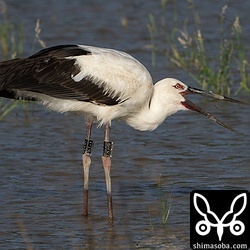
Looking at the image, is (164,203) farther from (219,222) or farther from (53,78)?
(53,78)

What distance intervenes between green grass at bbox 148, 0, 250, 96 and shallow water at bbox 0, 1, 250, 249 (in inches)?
10.6

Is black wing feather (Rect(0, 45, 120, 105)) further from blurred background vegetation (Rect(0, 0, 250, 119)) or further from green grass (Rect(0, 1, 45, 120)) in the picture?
green grass (Rect(0, 1, 45, 120))

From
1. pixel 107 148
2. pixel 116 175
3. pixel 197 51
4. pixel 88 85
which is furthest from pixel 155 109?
pixel 197 51

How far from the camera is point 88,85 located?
789 cm

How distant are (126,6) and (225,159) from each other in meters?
8.18

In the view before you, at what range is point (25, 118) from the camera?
36.2ft

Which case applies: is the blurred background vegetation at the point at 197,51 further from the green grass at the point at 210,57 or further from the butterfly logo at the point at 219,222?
the butterfly logo at the point at 219,222

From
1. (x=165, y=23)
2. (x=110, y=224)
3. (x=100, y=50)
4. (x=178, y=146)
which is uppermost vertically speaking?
(x=165, y=23)

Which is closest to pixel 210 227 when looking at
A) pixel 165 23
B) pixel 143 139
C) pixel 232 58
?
pixel 143 139

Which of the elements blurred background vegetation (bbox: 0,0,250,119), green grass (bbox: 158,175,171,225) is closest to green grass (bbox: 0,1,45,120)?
blurred background vegetation (bbox: 0,0,250,119)

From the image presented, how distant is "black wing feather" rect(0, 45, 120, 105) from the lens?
7672mm

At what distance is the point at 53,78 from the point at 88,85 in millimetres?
310

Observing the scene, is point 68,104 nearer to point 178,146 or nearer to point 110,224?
point 110,224

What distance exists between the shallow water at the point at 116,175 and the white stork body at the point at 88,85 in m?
0.32
